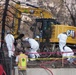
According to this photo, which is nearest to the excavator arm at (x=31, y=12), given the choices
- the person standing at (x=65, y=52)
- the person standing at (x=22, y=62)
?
the person standing at (x=65, y=52)

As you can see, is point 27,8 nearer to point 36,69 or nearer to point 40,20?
point 40,20

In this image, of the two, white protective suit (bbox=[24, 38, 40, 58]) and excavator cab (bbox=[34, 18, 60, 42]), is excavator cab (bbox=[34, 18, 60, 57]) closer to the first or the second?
excavator cab (bbox=[34, 18, 60, 42])

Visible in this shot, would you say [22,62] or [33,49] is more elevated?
[33,49]

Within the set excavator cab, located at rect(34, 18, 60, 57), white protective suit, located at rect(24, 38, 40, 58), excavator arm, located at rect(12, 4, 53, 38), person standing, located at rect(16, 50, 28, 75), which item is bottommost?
person standing, located at rect(16, 50, 28, 75)

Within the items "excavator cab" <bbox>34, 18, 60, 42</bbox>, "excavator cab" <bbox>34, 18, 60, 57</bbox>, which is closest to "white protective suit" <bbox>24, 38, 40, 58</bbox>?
"excavator cab" <bbox>34, 18, 60, 57</bbox>

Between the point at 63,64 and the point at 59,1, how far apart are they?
778 inches

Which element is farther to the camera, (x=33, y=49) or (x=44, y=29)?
(x=44, y=29)

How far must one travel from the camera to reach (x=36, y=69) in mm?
17672

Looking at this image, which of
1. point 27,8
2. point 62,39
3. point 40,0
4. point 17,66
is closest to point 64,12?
point 40,0

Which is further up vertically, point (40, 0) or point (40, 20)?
point (40, 0)

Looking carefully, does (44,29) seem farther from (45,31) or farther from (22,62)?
(22,62)

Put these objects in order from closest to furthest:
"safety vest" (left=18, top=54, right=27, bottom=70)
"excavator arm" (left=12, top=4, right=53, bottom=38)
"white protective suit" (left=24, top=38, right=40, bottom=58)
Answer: "safety vest" (left=18, top=54, right=27, bottom=70), "white protective suit" (left=24, top=38, right=40, bottom=58), "excavator arm" (left=12, top=4, right=53, bottom=38)

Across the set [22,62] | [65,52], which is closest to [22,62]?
[22,62]

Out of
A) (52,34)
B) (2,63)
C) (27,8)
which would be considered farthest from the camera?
(27,8)
